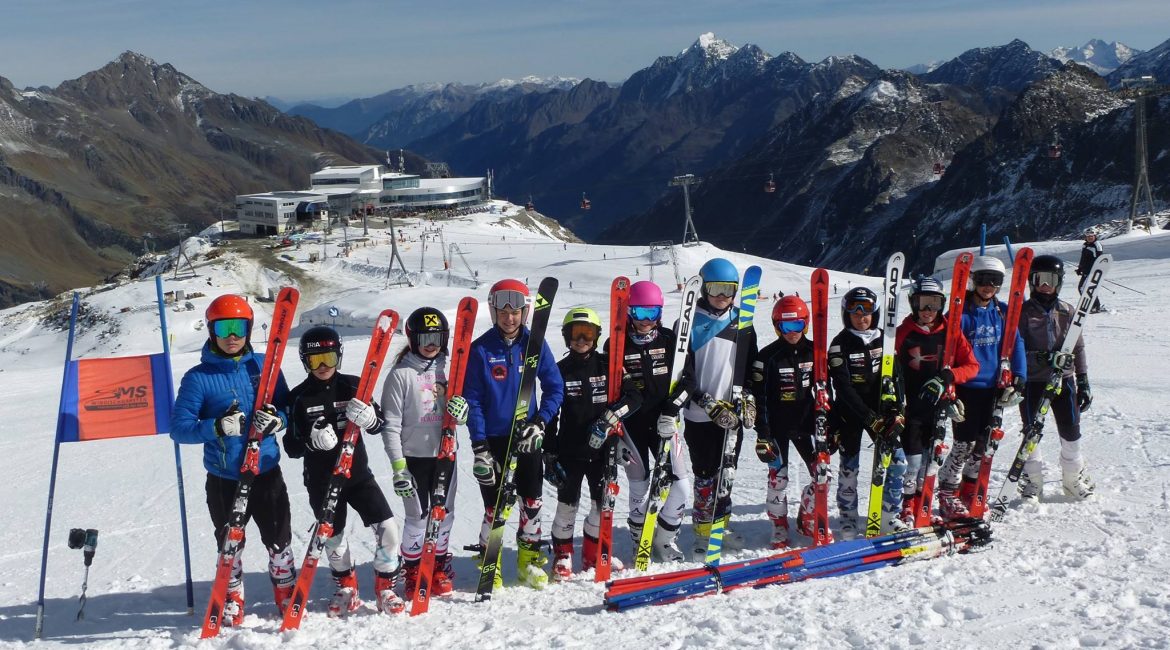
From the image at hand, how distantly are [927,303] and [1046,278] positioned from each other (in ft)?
4.27

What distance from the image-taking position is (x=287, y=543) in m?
6.34

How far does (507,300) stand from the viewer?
645 centimetres

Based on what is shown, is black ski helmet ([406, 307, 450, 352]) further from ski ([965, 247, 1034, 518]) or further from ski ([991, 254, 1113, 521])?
ski ([991, 254, 1113, 521])

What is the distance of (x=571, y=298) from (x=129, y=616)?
31710mm

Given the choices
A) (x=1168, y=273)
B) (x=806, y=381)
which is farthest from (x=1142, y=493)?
(x=1168, y=273)

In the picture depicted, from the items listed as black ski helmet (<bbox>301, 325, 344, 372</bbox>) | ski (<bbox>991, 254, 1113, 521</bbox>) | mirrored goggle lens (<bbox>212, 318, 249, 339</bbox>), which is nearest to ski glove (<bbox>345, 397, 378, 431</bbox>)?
black ski helmet (<bbox>301, 325, 344, 372</bbox>)

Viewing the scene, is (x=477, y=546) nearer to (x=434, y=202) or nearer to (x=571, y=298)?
(x=571, y=298)

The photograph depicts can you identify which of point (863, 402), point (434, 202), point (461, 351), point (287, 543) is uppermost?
point (434, 202)

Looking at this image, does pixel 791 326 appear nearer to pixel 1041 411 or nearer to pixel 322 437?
pixel 1041 411

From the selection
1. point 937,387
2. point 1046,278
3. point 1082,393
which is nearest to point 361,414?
point 937,387

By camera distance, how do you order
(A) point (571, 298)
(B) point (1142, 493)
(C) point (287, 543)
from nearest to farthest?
1. (C) point (287, 543)
2. (B) point (1142, 493)
3. (A) point (571, 298)

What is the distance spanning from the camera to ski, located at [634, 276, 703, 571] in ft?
22.1

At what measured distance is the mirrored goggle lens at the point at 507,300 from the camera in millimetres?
6449

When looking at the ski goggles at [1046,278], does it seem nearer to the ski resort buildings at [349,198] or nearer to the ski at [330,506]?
the ski at [330,506]
